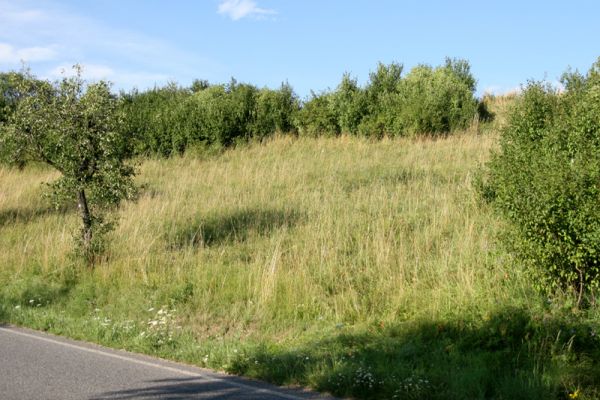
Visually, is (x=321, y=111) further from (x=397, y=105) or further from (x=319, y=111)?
(x=397, y=105)

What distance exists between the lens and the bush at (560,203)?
7.10m

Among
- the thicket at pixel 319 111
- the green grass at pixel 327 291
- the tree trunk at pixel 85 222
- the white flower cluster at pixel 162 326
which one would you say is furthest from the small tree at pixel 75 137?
the thicket at pixel 319 111

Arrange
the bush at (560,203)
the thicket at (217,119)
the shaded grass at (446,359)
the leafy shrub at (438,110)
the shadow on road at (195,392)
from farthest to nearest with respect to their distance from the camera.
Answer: the thicket at (217,119), the leafy shrub at (438,110), the bush at (560,203), the shadow on road at (195,392), the shaded grass at (446,359)

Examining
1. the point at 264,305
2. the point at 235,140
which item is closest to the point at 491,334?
the point at 264,305

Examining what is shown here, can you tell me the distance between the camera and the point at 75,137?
487 inches

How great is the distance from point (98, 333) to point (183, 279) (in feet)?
7.41

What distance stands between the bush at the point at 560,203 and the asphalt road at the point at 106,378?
310 cm

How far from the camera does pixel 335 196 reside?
1527 centimetres

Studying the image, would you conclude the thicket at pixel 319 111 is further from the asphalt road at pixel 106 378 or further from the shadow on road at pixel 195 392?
the shadow on road at pixel 195 392

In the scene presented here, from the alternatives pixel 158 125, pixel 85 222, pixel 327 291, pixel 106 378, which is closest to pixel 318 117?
pixel 158 125

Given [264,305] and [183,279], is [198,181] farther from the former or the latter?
[264,305]

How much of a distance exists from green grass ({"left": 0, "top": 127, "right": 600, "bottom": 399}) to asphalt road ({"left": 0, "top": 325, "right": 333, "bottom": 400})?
350 mm

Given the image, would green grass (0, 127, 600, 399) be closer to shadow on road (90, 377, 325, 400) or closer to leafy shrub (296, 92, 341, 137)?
shadow on road (90, 377, 325, 400)

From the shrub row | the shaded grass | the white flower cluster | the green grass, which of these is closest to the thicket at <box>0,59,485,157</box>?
the shrub row
